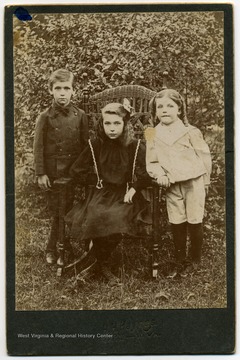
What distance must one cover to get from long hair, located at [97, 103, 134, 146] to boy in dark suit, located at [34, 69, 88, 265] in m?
0.04

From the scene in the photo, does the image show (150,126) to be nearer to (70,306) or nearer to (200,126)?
(200,126)

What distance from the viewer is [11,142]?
1.34 meters

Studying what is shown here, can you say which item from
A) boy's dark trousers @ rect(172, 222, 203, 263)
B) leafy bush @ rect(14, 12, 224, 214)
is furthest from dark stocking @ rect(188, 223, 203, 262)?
leafy bush @ rect(14, 12, 224, 214)

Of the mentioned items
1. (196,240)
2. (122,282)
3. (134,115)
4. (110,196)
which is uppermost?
(134,115)

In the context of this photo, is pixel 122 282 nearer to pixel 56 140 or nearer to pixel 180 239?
pixel 180 239


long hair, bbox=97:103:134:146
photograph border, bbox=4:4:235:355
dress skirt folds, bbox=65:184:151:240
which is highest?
long hair, bbox=97:103:134:146

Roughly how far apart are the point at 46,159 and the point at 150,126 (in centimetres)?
29

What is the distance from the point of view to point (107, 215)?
131 cm

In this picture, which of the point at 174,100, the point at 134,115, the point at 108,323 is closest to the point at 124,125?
the point at 134,115

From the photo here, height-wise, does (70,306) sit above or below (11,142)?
below

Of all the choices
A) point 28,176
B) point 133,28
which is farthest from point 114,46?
point 28,176

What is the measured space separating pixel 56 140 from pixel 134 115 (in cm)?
21

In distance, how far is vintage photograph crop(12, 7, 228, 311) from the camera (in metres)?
1.33

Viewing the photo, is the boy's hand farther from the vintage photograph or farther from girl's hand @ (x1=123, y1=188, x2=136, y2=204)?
girl's hand @ (x1=123, y1=188, x2=136, y2=204)
